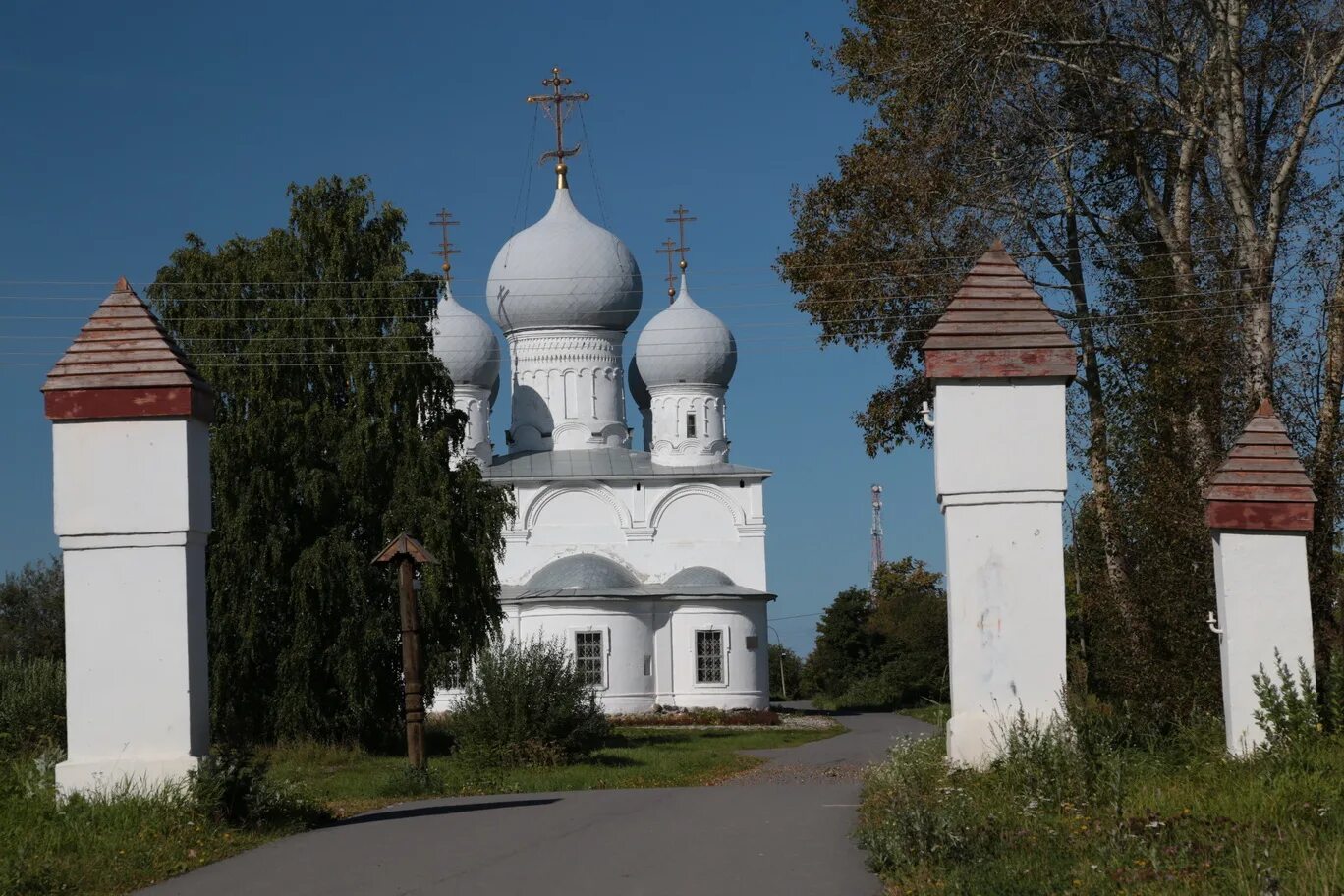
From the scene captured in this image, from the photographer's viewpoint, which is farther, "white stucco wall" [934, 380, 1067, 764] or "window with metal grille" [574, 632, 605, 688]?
"window with metal grille" [574, 632, 605, 688]

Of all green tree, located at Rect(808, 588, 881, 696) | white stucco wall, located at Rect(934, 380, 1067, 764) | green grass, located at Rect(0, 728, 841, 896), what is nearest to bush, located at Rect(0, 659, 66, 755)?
green grass, located at Rect(0, 728, 841, 896)

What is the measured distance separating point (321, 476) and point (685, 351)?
22805 mm

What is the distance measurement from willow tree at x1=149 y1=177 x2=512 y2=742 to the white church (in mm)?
14920

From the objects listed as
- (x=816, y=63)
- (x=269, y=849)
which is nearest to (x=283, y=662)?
(x=816, y=63)

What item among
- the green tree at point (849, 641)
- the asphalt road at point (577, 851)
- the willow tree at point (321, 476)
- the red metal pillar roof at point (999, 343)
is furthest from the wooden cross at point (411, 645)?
the green tree at point (849, 641)

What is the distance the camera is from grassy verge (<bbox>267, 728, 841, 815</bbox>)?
15.0 metres

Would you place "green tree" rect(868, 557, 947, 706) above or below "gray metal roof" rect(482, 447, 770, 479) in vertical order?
below

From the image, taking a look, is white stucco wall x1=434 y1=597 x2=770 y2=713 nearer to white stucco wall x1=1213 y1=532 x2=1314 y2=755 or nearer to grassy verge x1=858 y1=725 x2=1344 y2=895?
grassy verge x1=858 y1=725 x2=1344 y2=895

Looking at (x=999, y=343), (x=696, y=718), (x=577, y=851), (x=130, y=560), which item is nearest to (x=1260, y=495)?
(x=999, y=343)

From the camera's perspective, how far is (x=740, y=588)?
44531mm

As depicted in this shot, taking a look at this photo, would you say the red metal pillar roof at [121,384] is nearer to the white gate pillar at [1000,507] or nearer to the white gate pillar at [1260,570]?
the white gate pillar at [1000,507]

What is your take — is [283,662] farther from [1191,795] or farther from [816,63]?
[1191,795]

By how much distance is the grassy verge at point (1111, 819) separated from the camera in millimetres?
7523

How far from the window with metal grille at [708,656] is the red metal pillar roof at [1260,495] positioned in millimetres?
31873
